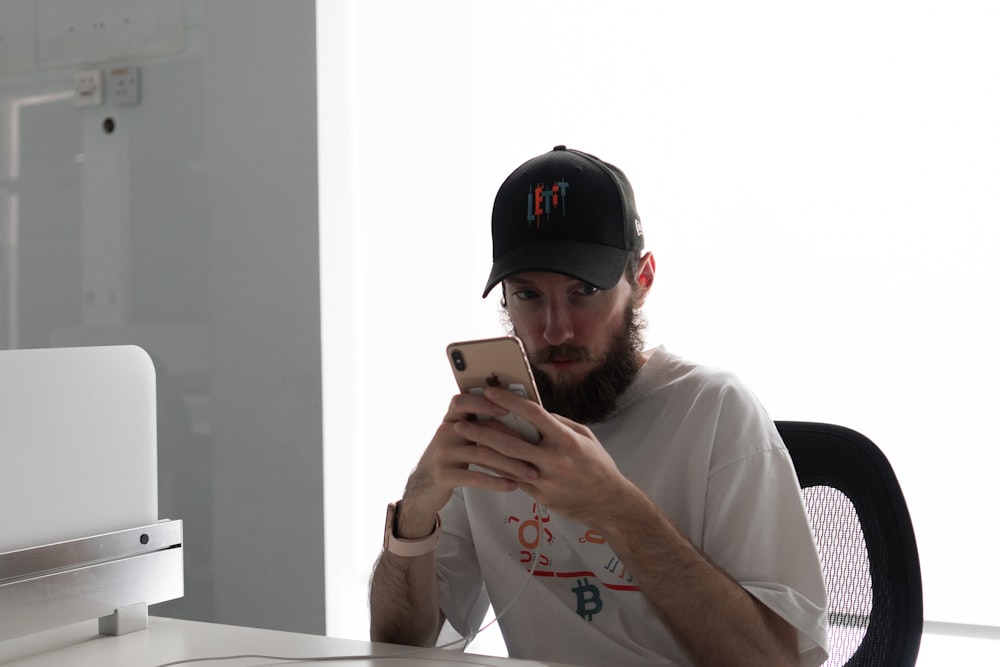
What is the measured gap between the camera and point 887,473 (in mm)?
1190

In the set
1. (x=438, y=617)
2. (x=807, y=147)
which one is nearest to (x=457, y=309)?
(x=807, y=147)

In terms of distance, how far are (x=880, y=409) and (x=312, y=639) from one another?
1.43 m

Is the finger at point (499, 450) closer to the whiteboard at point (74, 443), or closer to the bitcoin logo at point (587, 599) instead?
the bitcoin logo at point (587, 599)

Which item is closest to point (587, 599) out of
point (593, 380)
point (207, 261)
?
point (593, 380)

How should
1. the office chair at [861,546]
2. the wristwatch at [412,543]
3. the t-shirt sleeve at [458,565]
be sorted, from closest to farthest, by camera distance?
the office chair at [861,546] → the wristwatch at [412,543] → the t-shirt sleeve at [458,565]

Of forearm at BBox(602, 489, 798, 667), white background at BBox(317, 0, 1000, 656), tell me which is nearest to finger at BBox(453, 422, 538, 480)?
forearm at BBox(602, 489, 798, 667)

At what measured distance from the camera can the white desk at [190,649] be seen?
3.59 feet

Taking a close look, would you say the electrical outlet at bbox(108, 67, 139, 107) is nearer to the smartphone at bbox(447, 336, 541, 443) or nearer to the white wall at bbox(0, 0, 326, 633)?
the white wall at bbox(0, 0, 326, 633)

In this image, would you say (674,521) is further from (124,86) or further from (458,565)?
(124,86)

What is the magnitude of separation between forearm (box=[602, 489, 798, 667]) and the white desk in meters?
0.17

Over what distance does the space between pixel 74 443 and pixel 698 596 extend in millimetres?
763

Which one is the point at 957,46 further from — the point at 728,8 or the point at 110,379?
the point at 110,379

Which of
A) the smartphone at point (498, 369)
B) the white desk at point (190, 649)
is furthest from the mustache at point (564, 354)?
the white desk at point (190, 649)

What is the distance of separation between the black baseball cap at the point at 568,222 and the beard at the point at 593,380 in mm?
101
